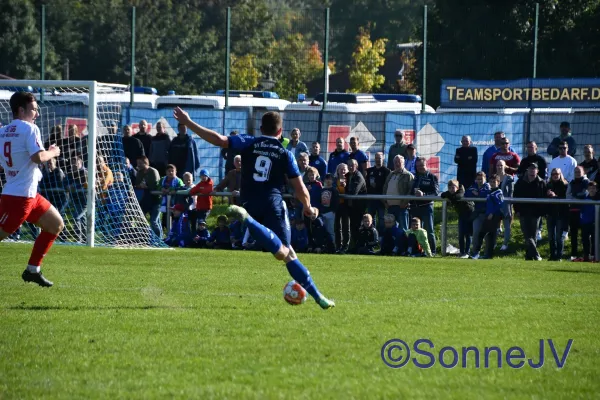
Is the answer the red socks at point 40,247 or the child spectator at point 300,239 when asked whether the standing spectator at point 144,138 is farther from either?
the red socks at point 40,247

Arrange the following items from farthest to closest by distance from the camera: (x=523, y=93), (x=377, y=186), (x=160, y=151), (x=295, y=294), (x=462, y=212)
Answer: (x=523, y=93), (x=160, y=151), (x=377, y=186), (x=462, y=212), (x=295, y=294)

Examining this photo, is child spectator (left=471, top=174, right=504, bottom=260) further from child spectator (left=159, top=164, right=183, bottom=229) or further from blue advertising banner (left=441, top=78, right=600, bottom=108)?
child spectator (left=159, top=164, right=183, bottom=229)

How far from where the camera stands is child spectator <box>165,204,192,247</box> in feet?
67.1

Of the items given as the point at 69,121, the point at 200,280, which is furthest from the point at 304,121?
the point at 200,280

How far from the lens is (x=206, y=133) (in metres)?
9.68

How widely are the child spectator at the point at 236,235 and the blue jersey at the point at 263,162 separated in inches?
411

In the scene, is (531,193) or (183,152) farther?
(183,152)

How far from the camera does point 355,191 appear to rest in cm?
1938

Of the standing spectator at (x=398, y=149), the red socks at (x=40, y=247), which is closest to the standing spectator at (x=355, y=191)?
the standing spectator at (x=398, y=149)

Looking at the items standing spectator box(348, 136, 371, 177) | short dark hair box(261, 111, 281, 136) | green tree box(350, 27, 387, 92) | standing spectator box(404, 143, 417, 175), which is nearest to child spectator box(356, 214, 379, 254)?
standing spectator box(348, 136, 371, 177)

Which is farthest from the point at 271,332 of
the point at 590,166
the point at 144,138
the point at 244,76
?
the point at 244,76

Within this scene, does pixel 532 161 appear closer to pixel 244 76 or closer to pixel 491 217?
pixel 491 217

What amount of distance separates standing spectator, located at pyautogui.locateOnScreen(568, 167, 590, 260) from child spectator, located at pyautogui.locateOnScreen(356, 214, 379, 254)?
3361 millimetres

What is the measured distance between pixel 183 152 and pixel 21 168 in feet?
37.5
